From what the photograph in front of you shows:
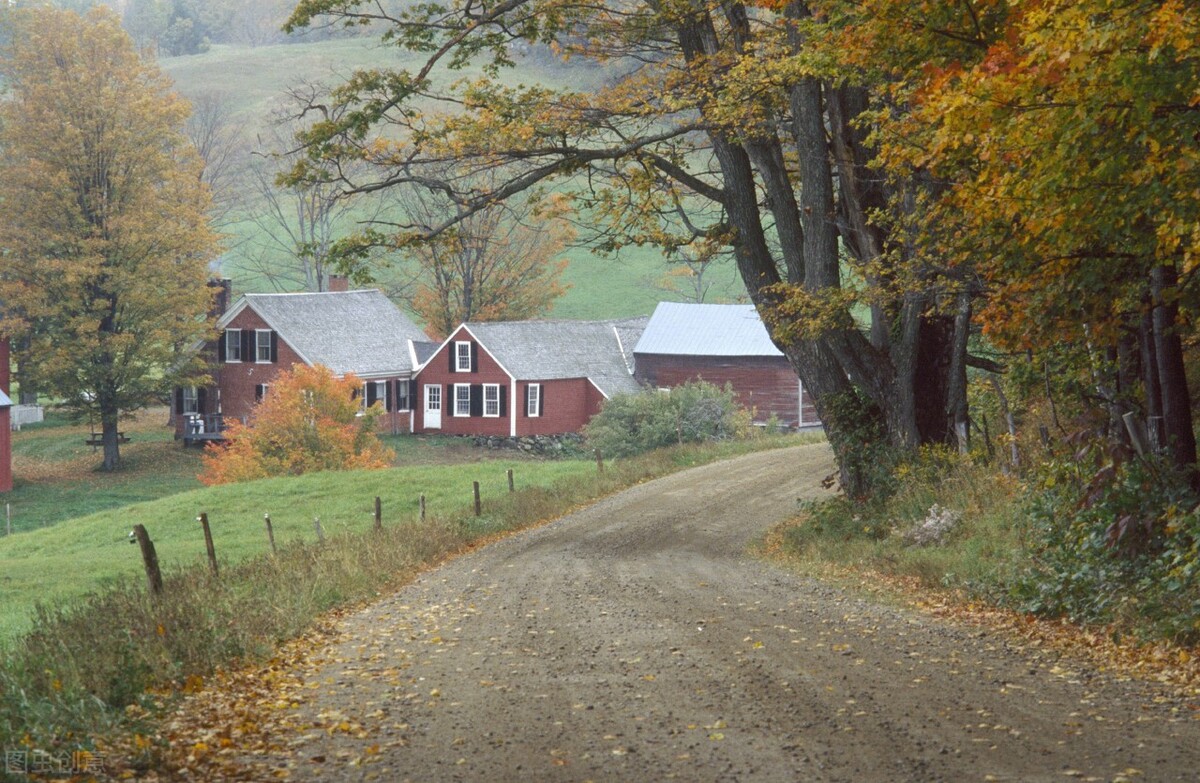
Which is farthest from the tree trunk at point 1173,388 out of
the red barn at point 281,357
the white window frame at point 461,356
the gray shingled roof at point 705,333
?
the white window frame at point 461,356

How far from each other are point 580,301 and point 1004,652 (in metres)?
78.8

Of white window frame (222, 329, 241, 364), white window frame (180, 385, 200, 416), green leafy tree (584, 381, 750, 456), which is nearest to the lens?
green leafy tree (584, 381, 750, 456)

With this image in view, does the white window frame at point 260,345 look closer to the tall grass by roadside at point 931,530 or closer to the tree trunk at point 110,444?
the tree trunk at point 110,444

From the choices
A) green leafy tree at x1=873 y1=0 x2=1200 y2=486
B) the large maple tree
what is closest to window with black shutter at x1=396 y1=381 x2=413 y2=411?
the large maple tree

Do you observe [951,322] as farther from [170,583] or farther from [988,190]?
[170,583]

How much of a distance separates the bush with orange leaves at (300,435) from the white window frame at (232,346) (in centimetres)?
1571

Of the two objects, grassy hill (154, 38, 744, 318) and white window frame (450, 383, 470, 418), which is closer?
white window frame (450, 383, 470, 418)

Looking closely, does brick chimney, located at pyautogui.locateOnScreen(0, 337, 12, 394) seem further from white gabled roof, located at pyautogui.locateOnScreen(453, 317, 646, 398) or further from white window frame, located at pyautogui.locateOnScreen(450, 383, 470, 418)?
white gabled roof, located at pyautogui.locateOnScreen(453, 317, 646, 398)

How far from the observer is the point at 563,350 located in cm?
5700

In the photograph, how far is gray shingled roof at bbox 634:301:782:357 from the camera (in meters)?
56.7

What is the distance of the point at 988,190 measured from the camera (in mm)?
10172

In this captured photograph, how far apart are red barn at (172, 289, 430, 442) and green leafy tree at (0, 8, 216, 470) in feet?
22.6

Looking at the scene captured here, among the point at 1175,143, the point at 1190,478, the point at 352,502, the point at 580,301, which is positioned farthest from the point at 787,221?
the point at 580,301

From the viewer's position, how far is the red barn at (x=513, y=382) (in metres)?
54.8
